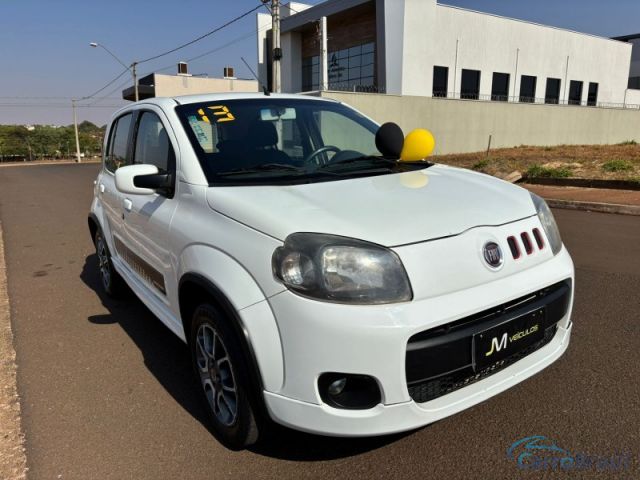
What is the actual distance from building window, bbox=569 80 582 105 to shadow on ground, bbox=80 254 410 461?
4571cm

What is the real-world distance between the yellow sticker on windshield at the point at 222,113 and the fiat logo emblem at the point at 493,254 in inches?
70.6

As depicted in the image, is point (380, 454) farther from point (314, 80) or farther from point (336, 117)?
point (314, 80)

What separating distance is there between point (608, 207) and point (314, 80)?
33.1 meters

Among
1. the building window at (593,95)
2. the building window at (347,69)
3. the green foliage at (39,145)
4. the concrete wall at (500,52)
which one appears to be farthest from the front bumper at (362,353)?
the green foliage at (39,145)

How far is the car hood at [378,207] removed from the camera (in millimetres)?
2062

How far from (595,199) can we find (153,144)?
946 cm

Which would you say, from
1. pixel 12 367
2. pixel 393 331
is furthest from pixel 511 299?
pixel 12 367

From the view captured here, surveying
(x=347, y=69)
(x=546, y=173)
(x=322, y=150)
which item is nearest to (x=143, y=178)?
(x=322, y=150)

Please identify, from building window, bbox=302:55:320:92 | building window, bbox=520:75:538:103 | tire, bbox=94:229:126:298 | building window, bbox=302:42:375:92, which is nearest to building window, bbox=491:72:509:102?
building window, bbox=520:75:538:103

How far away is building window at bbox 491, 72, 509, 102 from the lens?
36.8 metres

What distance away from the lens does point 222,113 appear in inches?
124

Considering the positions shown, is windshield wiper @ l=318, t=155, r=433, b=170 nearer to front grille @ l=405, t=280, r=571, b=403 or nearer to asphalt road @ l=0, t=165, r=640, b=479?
front grille @ l=405, t=280, r=571, b=403

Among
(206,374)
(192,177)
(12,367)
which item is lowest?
(12,367)

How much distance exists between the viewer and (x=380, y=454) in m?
2.41
